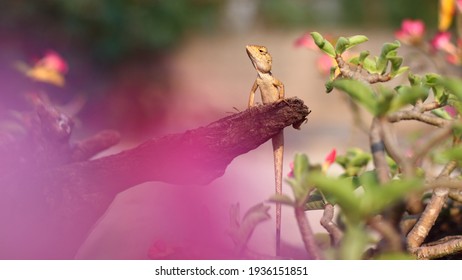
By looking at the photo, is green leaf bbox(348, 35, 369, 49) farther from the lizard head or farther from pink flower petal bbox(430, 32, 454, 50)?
pink flower petal bbox(430, 32, 454, 50)

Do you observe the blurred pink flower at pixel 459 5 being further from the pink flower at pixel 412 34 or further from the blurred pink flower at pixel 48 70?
the blurred pink flower at pixel 48 70

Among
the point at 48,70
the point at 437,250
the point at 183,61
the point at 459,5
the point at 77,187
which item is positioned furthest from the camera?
the point at 183,61

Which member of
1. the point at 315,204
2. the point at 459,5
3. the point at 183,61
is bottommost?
the point at 315,204

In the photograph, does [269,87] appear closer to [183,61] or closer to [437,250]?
[437,250]

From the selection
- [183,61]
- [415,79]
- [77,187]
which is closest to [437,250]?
[415,79]

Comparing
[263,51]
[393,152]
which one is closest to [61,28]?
[263,51]

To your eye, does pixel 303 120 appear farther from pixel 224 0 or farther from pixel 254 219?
pixel 224 0
